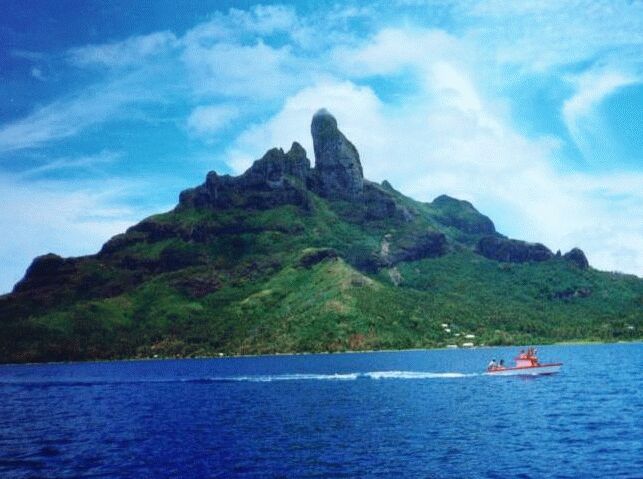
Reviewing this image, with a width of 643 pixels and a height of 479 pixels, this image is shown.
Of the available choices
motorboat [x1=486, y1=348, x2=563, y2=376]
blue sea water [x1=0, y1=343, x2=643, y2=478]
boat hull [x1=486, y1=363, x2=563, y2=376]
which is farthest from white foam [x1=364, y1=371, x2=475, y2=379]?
boat hull [x1=486, y1=363, x2=563, y2=376]

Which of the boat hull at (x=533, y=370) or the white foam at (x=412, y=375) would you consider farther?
the white foam at (x=412, y=375)

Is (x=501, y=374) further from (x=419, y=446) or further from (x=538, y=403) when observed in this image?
(x=419, y=446)

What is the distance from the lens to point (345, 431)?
8031 cm

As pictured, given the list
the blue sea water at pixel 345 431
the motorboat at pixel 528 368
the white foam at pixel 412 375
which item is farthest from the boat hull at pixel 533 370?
the white foam at pixel 412 375

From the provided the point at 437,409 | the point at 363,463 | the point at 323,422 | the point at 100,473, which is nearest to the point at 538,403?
the point at 437,409

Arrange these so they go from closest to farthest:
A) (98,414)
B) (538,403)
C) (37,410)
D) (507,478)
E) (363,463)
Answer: (507,478) < (363,463) < (538,403) < (98,414) < (37,410)

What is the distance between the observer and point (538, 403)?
102625mm

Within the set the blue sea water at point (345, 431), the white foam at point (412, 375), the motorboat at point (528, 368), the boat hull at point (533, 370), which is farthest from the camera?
the white foam at point (412, 375)

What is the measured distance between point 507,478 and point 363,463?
14517mm

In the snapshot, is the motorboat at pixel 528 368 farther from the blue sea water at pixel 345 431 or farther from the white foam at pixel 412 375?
the white foam at pixel 412 375

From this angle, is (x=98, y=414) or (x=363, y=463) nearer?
(x=363, y=463)

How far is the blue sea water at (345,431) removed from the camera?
59906 mm

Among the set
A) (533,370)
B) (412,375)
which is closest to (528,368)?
(533,370)

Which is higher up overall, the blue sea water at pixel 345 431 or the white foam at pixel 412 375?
the white foam at pixel 412 375
